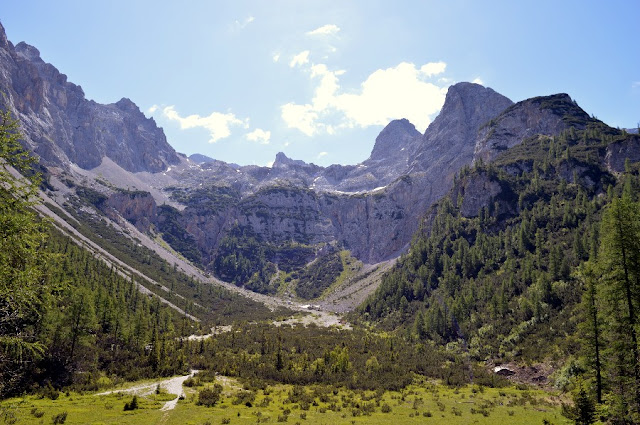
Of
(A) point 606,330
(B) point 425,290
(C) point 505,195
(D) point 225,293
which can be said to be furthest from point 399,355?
(D) point 225,293

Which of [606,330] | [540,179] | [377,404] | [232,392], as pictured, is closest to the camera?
[606,330]

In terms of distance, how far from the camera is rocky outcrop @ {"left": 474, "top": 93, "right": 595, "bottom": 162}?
17025cm

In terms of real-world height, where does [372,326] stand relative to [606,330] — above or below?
below

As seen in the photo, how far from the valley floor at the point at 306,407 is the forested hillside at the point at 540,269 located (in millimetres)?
7528

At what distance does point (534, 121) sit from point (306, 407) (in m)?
197

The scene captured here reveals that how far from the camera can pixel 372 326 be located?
109 metres

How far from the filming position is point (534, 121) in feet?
602

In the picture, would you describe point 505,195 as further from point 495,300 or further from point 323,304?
point 323,304

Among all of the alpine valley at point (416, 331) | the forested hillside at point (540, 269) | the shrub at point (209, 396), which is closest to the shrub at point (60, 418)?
the alpine valley at point (416, 331)

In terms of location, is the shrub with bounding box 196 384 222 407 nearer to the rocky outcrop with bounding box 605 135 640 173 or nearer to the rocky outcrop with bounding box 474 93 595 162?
the rocky outcrop with bounding box 605 135 640 173

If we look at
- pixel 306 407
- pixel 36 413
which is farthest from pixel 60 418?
pixel 306 407

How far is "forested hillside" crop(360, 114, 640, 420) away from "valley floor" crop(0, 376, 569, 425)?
7528 mm

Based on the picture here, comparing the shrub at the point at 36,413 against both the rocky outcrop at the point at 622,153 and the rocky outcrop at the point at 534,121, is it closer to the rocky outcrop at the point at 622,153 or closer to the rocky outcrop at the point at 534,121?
the rocky outcrop at the point at 622,153

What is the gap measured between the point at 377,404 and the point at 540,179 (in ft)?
400
